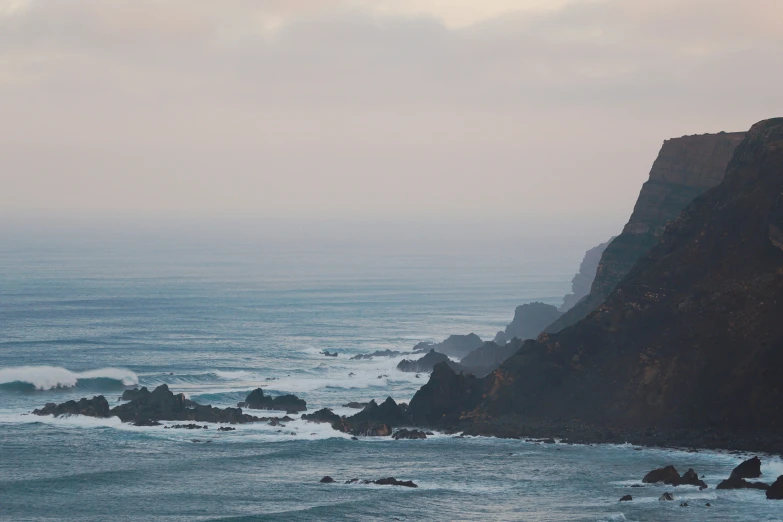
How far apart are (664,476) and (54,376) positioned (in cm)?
6260

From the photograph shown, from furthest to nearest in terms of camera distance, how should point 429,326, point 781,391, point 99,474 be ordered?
1. point 429,326
2. point 781,391
3. point 99,474

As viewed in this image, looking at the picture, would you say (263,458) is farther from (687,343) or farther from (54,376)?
(54,376)

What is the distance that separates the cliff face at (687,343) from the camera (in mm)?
73500

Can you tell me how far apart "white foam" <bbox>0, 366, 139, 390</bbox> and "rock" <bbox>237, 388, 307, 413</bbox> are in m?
15.8

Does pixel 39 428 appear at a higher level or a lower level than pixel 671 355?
lower

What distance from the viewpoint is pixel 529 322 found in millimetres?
138500

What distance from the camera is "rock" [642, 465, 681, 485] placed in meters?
61.8

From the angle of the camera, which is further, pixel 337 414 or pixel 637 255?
pixel 637 255

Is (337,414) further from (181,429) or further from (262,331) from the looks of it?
(262,331)

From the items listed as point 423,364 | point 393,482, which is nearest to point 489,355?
point 423,364

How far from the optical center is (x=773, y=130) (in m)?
84.0

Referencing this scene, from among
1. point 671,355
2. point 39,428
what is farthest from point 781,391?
point 39,428

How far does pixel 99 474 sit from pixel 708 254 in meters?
46.1

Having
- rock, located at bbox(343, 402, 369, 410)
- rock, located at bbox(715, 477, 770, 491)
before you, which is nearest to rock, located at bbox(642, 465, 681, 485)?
rock, located at bbox(715, 477, 770, 491)
